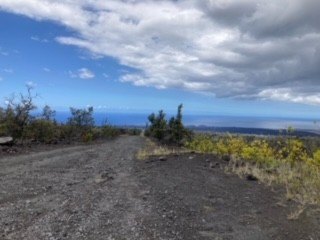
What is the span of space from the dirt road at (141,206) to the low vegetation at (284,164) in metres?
0.62

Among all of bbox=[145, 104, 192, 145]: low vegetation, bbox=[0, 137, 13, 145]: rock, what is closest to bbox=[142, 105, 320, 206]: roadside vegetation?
bbox=[0, 137, 13, 145]: rock

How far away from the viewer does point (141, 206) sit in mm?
10398

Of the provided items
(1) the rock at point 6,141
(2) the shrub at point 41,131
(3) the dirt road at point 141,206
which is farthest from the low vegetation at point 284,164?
(2) the shrub at point 41,131

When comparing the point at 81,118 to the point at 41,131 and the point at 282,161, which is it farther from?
the point at 282,161

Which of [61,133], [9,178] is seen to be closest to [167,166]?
[9,178]

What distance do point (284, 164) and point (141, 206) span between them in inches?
325

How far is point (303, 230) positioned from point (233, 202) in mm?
2539

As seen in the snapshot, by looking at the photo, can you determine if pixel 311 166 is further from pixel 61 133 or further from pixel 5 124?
pixel 61 133

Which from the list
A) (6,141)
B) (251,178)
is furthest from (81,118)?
(251,178)

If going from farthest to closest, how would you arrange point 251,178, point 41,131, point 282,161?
point 41,131
point 282,161
point 251,178

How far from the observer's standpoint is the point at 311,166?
597 inches

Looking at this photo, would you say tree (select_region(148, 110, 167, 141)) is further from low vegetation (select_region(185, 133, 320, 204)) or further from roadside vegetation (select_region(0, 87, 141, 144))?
low vegetation (select_region(185, 133, 320, 204))

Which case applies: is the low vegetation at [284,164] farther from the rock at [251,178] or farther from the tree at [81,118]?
the tree at [81,118]

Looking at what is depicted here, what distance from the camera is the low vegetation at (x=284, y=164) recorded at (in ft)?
41.2
